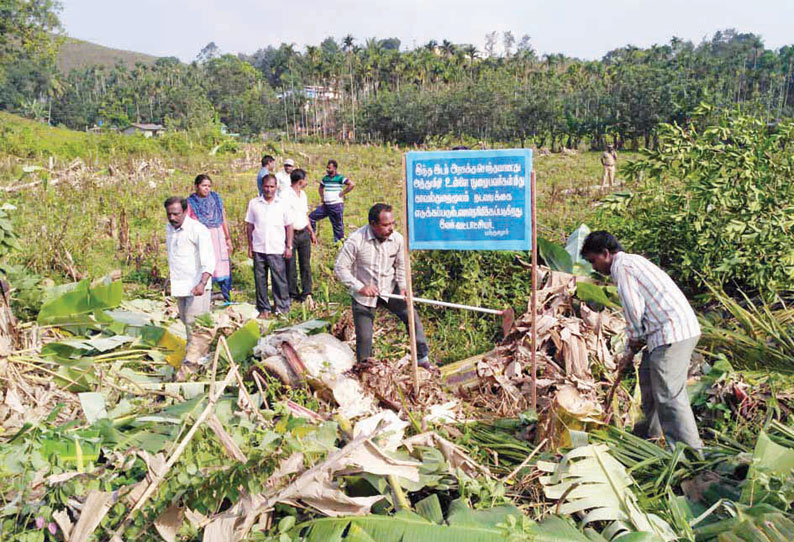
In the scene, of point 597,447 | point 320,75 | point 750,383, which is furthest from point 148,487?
point 320,75

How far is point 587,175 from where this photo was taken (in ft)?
64.4

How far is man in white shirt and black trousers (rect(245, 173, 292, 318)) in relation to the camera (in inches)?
256

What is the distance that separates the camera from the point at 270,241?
21.4 feet

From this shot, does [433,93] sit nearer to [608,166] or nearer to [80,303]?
[608,166]

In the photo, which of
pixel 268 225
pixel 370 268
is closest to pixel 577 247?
pixel 370 268

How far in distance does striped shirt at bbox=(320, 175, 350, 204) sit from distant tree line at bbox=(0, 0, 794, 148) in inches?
785

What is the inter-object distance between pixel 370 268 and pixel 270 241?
216 cm

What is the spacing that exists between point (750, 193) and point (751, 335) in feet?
4.49

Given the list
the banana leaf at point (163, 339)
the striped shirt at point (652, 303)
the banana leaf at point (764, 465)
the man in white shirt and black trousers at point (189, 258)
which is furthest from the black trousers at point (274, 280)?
the banana leaf at point (764, 465)

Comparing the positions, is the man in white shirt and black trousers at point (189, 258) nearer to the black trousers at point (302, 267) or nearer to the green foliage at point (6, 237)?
the green foliage at point (6, 237)

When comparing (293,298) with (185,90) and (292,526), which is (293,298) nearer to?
(292,526)

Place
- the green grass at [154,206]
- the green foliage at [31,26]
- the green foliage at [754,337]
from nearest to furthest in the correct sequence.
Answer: the green foliage at [754,337]
the green grass at [154,206]
the green foliage at [31,26]

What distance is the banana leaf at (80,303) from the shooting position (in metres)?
5.01

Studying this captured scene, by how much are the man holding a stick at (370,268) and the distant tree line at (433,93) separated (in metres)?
22.7
